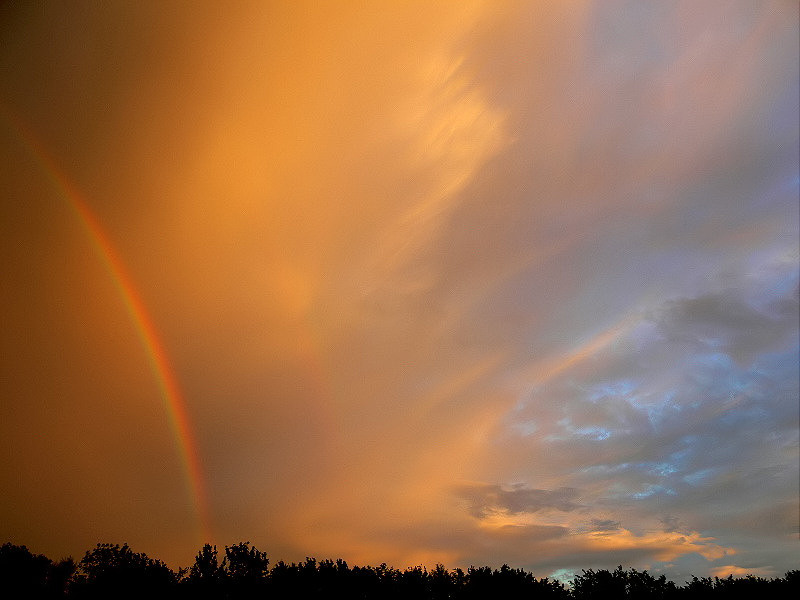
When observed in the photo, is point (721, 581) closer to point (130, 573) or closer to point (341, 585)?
point (341, 585)

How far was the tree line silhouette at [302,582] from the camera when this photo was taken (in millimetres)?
73562

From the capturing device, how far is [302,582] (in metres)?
→ 79.8

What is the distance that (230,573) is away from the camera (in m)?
78.7

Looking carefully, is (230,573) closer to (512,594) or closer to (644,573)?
(512,594)

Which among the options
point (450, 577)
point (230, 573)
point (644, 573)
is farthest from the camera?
point (644, 573)

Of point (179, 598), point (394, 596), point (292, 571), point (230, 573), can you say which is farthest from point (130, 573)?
point (394, 596)

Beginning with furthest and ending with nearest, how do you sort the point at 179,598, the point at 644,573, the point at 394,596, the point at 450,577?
the point at 644,573, the point at 450,577, the point at 394,596, the point at 179,598

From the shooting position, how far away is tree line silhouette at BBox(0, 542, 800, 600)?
241ft

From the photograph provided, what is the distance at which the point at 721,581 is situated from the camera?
100312mm

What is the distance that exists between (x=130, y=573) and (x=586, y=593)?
76023mm

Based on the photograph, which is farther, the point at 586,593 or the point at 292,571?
the point at 586,593

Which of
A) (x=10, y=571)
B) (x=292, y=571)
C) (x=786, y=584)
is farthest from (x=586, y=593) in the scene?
(x=10, y=571)

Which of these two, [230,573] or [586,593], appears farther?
[586,593]

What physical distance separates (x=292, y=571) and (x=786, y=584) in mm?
87236
